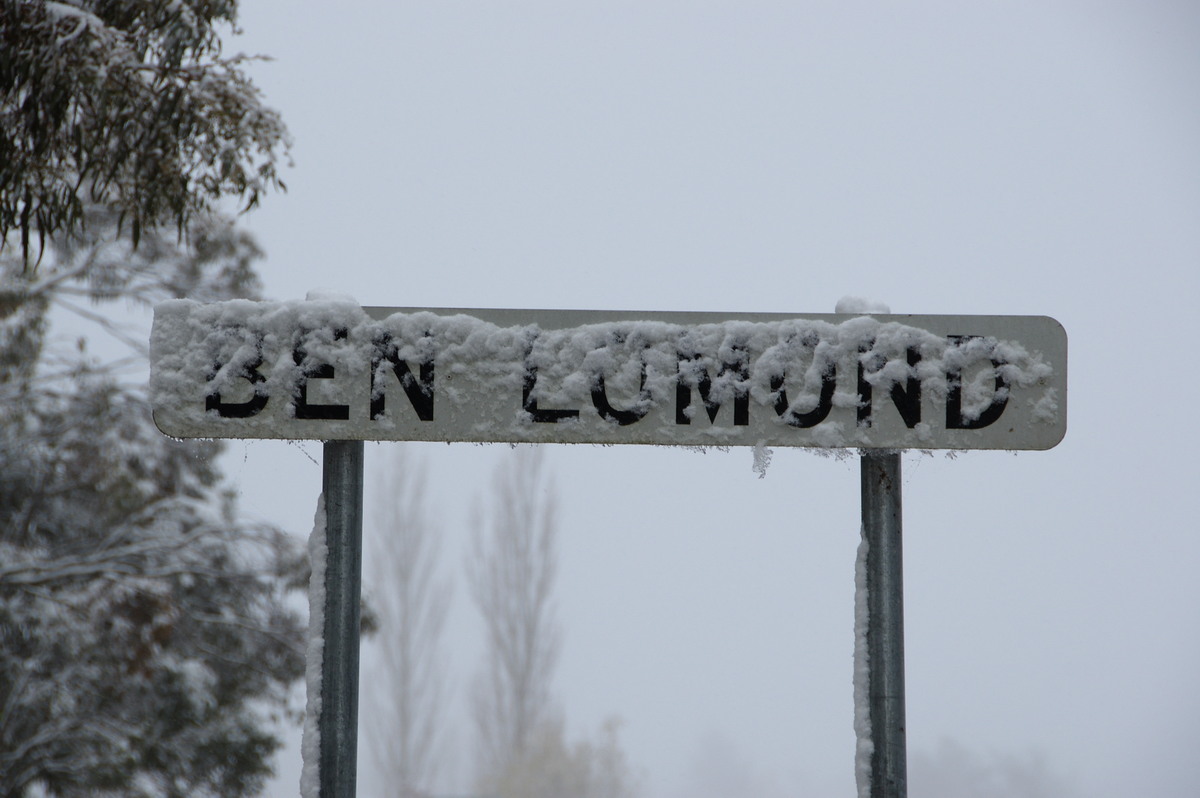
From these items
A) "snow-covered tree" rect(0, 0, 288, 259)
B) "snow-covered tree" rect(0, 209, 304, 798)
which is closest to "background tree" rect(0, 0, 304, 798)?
"snow-covered tree" rect(0, 209, 304, 798)

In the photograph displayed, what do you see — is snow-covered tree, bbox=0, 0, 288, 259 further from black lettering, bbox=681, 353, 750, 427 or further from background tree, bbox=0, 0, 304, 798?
black lettering, bbox=681, 353, 750, 427

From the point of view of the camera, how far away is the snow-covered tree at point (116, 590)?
24.9 ft

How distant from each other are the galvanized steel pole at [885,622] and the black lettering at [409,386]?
75 centimetres

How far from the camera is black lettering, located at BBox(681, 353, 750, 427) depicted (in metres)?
1.60

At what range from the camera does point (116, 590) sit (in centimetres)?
759

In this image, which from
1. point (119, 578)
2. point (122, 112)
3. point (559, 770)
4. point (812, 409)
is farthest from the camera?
point (559, 770)

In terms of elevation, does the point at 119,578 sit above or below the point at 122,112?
below

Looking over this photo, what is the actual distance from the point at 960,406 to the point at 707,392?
41 cm

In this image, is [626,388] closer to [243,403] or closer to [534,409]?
[534,409]

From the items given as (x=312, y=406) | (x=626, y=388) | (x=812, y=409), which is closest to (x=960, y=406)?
(x=812, y=409)

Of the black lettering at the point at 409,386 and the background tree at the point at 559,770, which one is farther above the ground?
the black lettering at the point at 409,386

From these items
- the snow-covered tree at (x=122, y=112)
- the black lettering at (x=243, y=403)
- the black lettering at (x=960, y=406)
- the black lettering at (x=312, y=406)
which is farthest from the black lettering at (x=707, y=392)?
the snow-covered tree at (x=122, y=112)

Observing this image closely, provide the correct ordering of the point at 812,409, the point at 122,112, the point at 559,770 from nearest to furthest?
the point at 812,409
the point at 122,112
the point at 559,770

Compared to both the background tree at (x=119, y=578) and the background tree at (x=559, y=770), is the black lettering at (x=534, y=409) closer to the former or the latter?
the background tree at (x=119, y=578)
